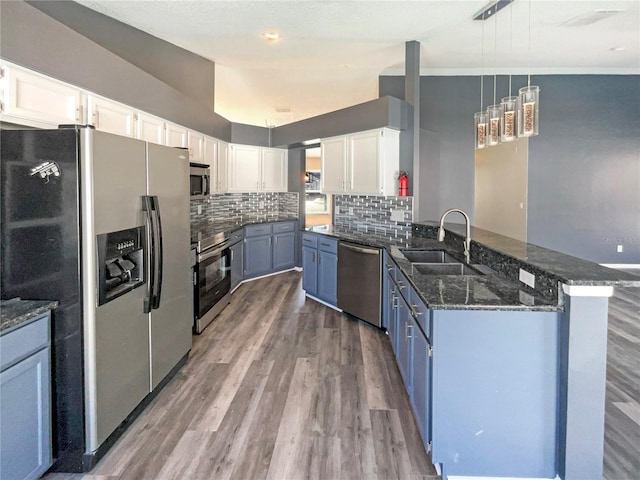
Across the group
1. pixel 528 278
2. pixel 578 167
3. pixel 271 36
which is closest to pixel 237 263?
pixel 271 36

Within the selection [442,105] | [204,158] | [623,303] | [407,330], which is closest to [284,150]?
[204,158]

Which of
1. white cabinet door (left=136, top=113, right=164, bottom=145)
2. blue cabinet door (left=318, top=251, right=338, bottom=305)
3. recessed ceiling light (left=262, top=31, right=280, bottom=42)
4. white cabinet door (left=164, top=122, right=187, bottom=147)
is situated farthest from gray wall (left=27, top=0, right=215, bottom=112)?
blue cabinet door (left=318, top=251, right=338, bottom=305)

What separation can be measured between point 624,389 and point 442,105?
3990 mm

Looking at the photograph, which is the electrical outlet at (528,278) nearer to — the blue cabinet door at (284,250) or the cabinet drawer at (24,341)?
the cabinet drawer at (24,341)

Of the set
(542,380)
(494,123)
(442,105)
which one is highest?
(442,105)

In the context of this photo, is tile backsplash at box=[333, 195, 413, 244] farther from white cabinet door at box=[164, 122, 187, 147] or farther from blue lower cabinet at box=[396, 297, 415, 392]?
white cabinet door at box=[164, 122, 187, 147]

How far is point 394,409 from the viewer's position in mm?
2400

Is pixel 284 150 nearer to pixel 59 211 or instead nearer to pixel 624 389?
pixel 59 211

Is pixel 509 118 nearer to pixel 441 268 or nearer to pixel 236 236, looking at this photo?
pixel 441 268

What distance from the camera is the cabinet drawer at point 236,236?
4792mm

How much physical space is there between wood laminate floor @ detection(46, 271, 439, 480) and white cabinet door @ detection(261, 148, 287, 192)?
126 inches

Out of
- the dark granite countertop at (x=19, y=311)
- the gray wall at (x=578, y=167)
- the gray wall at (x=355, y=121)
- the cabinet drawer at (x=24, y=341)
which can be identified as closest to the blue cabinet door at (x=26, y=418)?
the cabinet drawer at (x=24, y=341)

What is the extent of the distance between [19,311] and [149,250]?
29.1 inches

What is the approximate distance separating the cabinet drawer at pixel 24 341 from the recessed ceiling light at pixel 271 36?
3348mm
